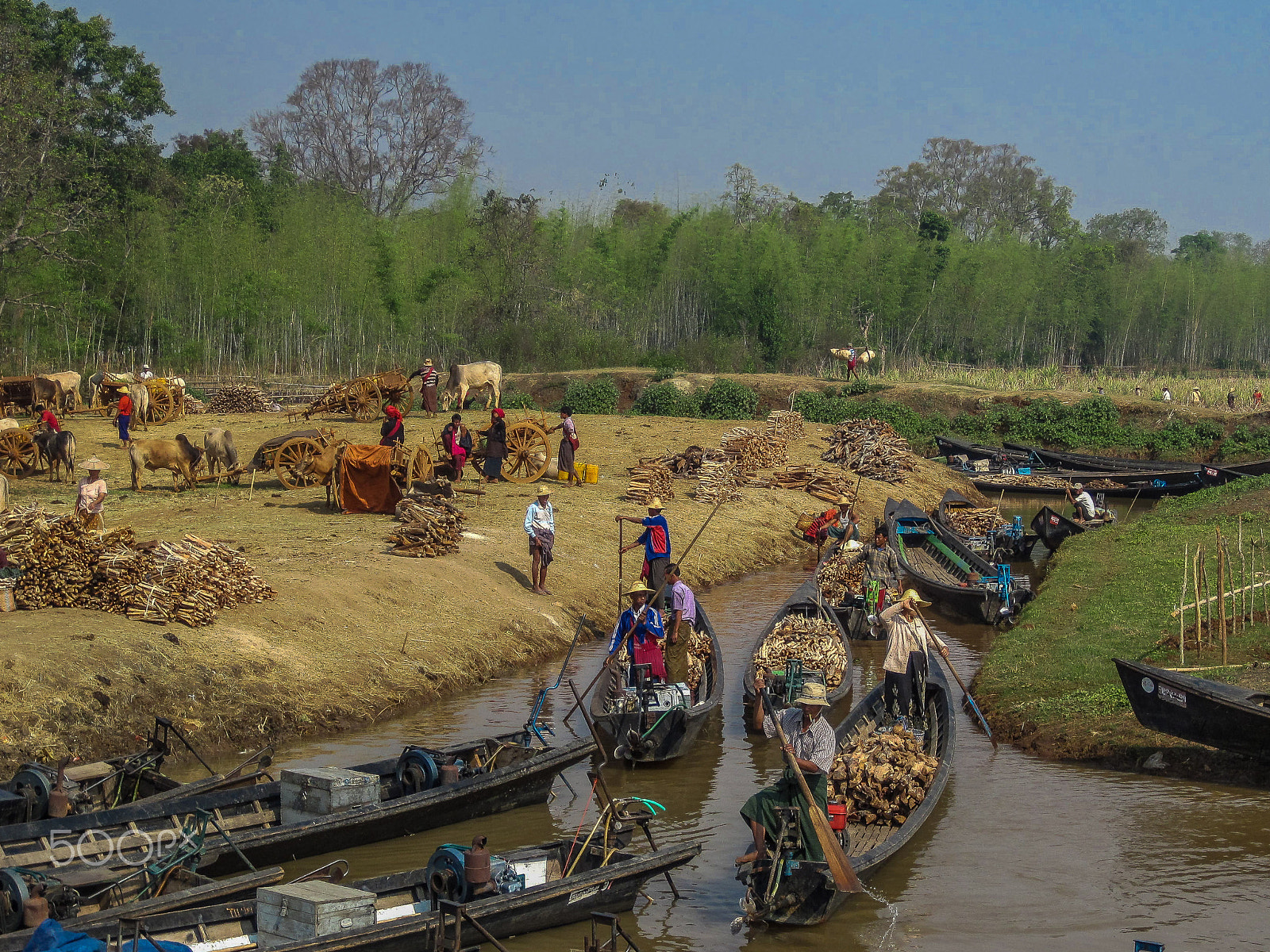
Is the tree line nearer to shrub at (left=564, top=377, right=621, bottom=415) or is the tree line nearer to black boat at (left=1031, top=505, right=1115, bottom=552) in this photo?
shrub at (left=564, top=377, right=621, bottom=415)

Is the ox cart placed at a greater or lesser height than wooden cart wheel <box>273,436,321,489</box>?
greater

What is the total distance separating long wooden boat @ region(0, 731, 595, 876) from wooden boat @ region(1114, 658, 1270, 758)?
17.4 ft

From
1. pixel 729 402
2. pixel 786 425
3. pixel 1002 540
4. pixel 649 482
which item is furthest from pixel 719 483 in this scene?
pixel 729 402

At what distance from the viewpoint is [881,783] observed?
10.0 m

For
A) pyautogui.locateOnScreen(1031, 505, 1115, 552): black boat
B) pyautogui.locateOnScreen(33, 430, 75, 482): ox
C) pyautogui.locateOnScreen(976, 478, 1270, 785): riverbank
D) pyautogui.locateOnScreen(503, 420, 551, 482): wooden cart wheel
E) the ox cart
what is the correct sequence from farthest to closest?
the ox cart < pyautogui.locateOnScreen(1031, 505, 1115, 552): black boat < pyautogui.locateOnScreen(503, 420, 551, 482): wooden cart wheel < pyautogui.locateOnScreen(33, 430, 75, 482): ox < pyautogui.locateOnScreen(976, 478, 1270, 785): riverbank

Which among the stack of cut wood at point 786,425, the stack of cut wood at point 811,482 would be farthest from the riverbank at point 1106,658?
the stack of cut wood at point 786,425

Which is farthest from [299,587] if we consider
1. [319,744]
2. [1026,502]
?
[1026,502]

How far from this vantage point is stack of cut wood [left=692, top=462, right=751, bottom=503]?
26.4 metres

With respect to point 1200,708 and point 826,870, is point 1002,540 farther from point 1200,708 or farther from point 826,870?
point 826,870

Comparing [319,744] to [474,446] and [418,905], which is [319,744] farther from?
[474,446]

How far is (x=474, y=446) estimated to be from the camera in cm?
2542

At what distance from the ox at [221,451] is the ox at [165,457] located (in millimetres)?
626

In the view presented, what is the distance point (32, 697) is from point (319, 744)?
282cm

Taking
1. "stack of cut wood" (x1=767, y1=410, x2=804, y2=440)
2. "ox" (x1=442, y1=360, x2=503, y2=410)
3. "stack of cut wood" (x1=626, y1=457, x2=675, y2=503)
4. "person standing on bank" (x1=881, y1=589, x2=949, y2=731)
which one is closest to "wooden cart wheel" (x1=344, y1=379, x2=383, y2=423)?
"ox" (x1=442, y1=360, x2=503, y2=410)
